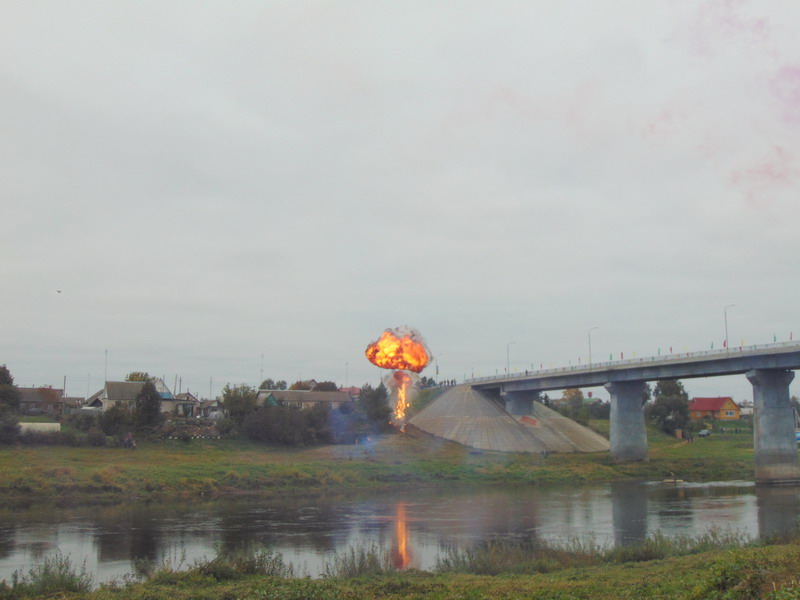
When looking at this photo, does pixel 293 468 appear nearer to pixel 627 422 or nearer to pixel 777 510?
pixel 777 510

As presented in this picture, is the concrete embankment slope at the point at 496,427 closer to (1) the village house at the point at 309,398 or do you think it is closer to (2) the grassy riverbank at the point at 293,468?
(2) the grassy riverbank at the point at 293,468

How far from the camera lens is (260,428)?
10281 centimetres

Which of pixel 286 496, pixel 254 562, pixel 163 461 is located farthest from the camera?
pixel 163 461

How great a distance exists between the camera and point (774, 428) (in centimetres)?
8969

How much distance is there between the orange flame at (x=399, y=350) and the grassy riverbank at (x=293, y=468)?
1202 cm

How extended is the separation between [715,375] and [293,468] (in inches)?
2229

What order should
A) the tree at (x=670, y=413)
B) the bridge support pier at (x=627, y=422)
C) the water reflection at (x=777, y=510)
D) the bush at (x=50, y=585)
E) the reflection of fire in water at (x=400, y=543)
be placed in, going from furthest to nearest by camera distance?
1. the tree at (x=670, y=413)
2. the bridge support pier at (x=627, y=422)
3. the water reflection at (x=777, y=510)
4. the reflection of fire in water at (x=400, y=543)
5. the bush at (x=50, y=585)

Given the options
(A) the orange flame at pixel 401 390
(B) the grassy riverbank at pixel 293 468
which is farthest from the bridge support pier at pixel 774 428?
(A) the orange flame at pixel 401 390

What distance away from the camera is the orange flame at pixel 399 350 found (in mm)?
107875

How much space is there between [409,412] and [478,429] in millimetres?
17466

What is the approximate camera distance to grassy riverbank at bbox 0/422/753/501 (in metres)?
72.4

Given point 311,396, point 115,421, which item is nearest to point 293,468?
point 115,421

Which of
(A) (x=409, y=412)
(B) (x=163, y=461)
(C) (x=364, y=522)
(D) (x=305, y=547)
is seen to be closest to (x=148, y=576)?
(D) (x=305, y=547)

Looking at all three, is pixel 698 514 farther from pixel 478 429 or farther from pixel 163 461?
pixel 478 429
